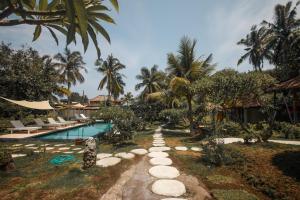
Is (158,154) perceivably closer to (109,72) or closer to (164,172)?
(164,172)

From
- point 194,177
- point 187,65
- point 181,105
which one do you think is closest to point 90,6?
point 194,177

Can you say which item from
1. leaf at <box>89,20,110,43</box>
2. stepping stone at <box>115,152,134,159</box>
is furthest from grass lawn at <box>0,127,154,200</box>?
leaf at <box>89,20,110,43</box>

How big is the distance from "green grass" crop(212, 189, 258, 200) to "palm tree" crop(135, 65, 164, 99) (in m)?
25.8

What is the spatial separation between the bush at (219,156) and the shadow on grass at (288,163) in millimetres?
1054

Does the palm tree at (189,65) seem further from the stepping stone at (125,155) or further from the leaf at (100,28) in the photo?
the leaf at (100,28)

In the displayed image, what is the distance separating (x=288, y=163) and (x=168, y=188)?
4.08 meters

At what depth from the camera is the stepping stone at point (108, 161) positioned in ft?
19.9

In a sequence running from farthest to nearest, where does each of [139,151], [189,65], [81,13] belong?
1. [189,65]
2. [139,151]
3. [81,13]

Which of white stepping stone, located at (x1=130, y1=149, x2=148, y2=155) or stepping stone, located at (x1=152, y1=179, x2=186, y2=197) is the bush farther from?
white stepping stone, located at (x1=130, y1=149, x2=148, y2=155)

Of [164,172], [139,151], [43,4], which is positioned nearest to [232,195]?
[164,172]

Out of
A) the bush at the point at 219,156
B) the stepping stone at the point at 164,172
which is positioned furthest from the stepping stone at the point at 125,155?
the bush at the point at 219,156

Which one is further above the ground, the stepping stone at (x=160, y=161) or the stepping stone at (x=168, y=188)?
the stepping stone at (x=160, y=161)

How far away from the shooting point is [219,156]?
596 centimetres

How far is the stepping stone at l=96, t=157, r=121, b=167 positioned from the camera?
19.9 ft
